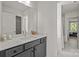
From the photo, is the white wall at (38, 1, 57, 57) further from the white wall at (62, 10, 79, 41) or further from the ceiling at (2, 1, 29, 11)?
the white wall at (62, 10, 79, 41)

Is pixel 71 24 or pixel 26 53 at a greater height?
pixel 71 24

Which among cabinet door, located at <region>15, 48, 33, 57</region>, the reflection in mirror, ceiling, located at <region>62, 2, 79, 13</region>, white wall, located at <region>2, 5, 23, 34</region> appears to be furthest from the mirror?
cabinet door, located at <region>15, 48, 33, 57</region>

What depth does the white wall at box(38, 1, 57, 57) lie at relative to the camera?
4.28 meters

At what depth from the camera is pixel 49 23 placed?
4.30 m

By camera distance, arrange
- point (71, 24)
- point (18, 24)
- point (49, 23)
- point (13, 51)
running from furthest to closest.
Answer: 1. point (71, 24)
2. point (49, 23)
3. point (18, 24)
4. point (13, 51)

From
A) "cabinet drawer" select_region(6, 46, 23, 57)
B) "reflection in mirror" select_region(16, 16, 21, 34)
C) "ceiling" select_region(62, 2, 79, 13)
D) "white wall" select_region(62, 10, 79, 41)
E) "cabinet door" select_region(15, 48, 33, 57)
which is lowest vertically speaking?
"cabinet door" select_region(15, 48, 33, 57)

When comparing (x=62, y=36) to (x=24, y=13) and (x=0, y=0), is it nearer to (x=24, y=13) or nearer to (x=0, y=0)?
(x=24, y=13)

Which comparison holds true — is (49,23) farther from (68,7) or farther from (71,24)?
(68,7)

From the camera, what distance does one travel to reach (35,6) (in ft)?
14.4

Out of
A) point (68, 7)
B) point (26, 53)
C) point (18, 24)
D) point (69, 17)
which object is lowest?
point (26, 53)

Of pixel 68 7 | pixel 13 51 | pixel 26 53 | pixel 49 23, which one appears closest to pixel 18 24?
pixel 26 53

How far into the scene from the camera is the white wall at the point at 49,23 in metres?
4.28

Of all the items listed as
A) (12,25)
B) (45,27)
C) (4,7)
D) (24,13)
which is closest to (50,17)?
(45,27)

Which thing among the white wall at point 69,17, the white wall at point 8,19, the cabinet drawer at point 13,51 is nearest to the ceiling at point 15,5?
the white wall at point 8,19
